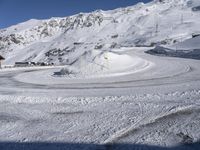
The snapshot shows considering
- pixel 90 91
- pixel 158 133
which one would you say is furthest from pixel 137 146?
pixel 90 91

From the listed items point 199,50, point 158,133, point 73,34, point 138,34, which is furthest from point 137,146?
point 73,34

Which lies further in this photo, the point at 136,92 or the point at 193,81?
the point at 193,81

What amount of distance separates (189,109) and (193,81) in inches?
200

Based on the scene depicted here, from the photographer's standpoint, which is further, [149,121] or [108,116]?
[108,116]

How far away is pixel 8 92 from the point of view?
47.1ft

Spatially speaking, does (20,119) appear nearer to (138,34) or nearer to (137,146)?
(137,146)

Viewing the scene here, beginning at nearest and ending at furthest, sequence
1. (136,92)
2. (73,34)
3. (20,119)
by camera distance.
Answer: (20,119) → (136,92) → (73,34)

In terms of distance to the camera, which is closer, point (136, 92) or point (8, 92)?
point (136, 92)

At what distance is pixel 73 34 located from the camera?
19788 cm

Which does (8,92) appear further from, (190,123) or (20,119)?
(190,123)

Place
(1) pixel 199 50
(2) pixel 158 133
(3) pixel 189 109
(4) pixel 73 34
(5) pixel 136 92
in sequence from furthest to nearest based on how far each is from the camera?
(4) pixel 73 34 → (1) pixel 199 50 → (5) pixel 136 92 → (3) pixel 189 109 → (2) pixel 158 133

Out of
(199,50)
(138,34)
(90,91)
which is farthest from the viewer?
(138,34)

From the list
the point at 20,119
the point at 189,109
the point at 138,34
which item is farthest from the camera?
the point at 138,34

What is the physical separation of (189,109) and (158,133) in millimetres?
1852
